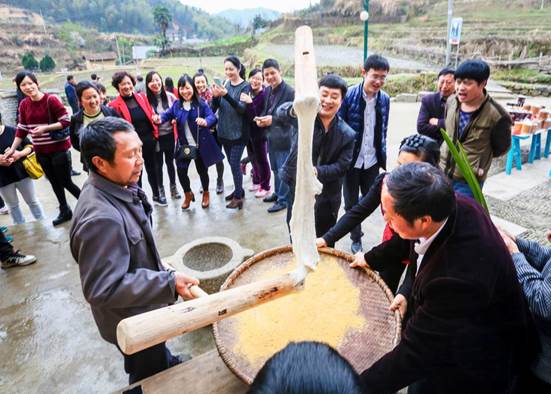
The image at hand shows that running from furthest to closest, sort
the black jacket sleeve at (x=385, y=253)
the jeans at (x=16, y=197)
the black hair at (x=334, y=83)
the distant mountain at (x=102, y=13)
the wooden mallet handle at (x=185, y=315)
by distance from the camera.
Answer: the distant mountain at (x=102, y=13)
the jeans at (x=16, y=197)
the black hair at (x=334, y=83)
the black jacket sleeve at (x=385, y=253)
the wooden mallet handle at (x=185, y=315)

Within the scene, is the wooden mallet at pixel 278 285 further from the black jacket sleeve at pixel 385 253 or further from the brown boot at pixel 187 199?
the brown boot at pixel 187 199

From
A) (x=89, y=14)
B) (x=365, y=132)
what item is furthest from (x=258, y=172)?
(x=89, y=14)

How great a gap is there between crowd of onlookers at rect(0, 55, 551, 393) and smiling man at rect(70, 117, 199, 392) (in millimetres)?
11

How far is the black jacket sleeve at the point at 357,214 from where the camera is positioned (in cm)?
244

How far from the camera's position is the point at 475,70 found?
2.93 metres

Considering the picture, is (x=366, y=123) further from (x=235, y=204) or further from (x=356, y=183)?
(x=235, y=204)

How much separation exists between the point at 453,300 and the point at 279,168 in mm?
3425

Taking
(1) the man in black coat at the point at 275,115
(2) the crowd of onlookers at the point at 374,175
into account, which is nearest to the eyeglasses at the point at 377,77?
(2) the crowd of onlookers at the point at 374,175

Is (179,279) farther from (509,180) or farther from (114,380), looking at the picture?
(509,180)

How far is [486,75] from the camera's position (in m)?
2.96

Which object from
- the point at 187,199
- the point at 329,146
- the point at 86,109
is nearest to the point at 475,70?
the point at 329,146

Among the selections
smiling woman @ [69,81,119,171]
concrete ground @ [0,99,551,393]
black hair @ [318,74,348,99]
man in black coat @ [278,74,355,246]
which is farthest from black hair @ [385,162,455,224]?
smiling woman @ [69,81,119,171]

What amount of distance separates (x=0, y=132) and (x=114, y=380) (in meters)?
3.23

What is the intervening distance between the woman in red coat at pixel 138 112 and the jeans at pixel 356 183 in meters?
2.68
